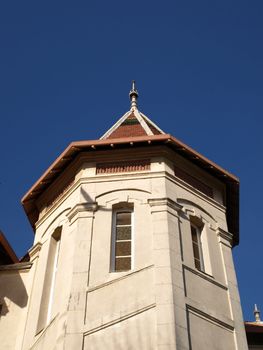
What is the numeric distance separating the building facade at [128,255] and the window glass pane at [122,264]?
25 mm

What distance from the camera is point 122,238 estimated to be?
15.3 metres

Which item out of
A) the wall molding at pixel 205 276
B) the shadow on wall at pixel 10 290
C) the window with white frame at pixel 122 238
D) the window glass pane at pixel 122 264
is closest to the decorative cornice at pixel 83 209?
the window with white frame at pixel 122 238

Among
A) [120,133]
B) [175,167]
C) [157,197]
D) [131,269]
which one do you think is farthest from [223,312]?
[120,133]

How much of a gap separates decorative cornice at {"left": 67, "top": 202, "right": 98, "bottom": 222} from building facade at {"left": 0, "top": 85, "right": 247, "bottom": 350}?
0.03 m

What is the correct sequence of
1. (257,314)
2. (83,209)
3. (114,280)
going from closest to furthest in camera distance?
(114,280) → (83,209) → (257,314)

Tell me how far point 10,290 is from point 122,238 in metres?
3.73

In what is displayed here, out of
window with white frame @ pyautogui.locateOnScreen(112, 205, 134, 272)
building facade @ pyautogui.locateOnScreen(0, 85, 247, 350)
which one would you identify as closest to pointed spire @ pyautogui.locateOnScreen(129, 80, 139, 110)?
building facade @ pyautogui.locateOnScreen(0, 85, 247, 350)

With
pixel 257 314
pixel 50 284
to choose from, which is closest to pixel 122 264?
pixel 50 284

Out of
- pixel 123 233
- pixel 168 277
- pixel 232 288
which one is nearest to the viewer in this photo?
pixel 168 277

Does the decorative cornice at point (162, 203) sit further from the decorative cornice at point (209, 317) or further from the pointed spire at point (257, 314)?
the pointed spire at point (257, 314)

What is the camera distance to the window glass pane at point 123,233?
50.2ft

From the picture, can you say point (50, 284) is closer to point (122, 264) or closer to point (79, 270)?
point (79, 270)

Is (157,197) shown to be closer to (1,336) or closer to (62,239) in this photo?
(62,239)

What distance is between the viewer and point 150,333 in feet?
41.7
